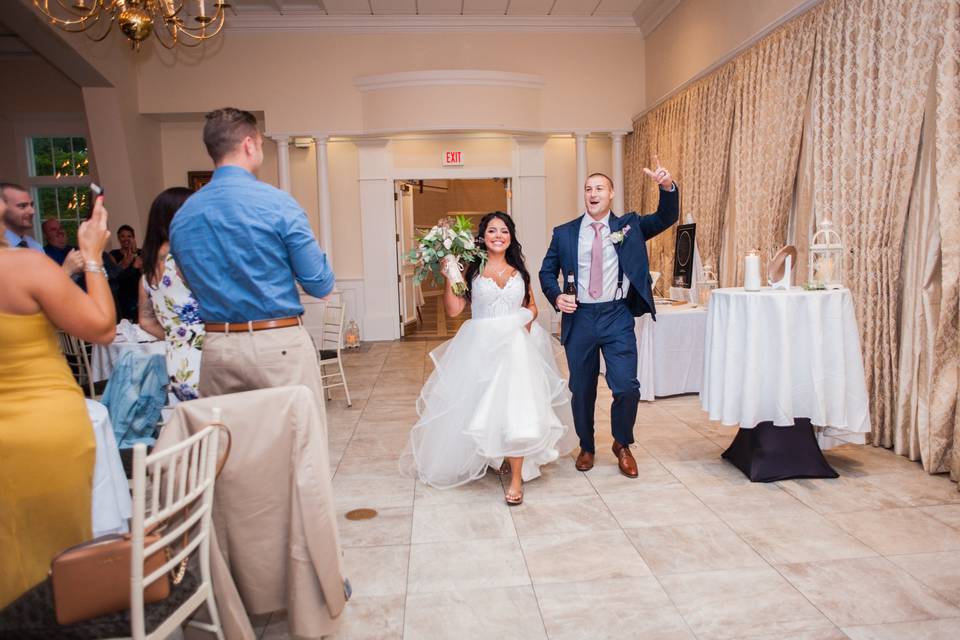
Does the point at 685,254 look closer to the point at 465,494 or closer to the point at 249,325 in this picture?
the point at 465,494

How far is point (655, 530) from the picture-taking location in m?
3.18

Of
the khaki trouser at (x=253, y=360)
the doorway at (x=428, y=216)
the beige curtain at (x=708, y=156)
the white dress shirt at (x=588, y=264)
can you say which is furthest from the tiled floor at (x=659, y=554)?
the doorway at (x=428, y=216)

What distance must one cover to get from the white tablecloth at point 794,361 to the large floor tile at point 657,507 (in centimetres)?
55

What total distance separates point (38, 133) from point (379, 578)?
33.6 ft

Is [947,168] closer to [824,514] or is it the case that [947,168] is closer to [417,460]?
[824,514]

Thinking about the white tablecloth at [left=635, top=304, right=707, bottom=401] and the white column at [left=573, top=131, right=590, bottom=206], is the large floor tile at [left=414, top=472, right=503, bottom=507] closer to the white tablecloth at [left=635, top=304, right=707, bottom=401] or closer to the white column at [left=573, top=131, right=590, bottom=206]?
the white tablecloth at [left=635, top=304, right=707, bottom=401]

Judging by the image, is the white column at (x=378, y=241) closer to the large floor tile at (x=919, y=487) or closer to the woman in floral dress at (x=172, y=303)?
the woman in floral dress at (x=172, y=303)

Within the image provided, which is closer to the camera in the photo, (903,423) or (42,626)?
(42,626)

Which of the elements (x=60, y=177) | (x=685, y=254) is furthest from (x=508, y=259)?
(x=60, y=177)

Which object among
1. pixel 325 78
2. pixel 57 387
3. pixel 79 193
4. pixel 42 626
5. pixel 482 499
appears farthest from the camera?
pixel 79 193

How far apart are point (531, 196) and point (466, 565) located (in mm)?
8191

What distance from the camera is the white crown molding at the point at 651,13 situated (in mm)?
8648

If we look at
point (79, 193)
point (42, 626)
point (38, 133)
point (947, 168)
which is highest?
point (38, 133)

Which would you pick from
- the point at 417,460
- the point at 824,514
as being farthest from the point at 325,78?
the point at 824,514
